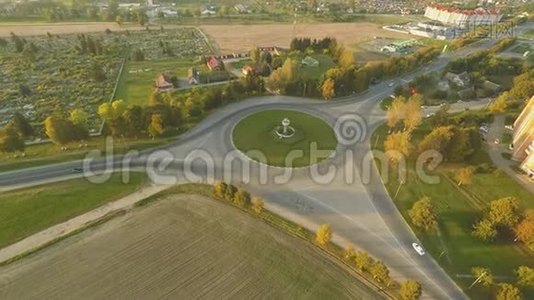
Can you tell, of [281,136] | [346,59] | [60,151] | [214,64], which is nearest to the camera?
[60,151]

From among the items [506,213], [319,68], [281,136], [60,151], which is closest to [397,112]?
[281,136]

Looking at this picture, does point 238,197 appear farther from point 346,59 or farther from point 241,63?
point 346,59

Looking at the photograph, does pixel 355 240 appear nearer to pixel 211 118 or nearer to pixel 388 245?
pixel 388 245

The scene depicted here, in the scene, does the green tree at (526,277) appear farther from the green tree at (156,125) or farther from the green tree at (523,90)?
the green tree at (523,90)

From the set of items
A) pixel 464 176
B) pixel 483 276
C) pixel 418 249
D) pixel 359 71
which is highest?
pixel 359 71

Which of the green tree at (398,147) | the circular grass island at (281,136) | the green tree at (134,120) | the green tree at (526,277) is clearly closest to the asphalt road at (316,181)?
the circular grass island at (281,136)

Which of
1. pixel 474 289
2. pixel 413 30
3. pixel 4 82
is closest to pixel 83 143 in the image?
pixel 4 82
